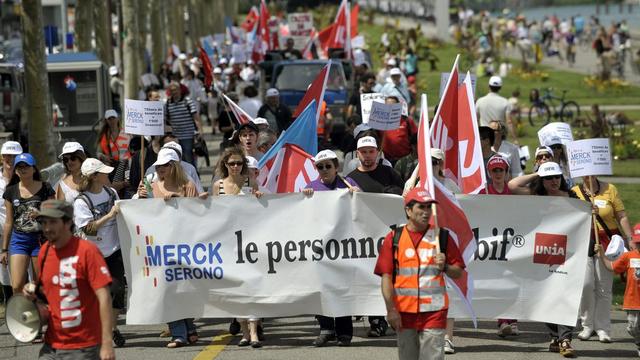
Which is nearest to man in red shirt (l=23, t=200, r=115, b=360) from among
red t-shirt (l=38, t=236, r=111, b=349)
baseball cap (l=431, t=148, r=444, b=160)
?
red t-shirt (l=38, t=236, r=111, b=349)

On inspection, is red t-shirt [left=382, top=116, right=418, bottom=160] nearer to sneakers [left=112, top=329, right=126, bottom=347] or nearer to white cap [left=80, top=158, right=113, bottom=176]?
sneakers [left=112, top=329, right=126, bottom=347]

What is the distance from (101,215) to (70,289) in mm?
3363

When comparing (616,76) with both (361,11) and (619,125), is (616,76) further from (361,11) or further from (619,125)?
(361,11)

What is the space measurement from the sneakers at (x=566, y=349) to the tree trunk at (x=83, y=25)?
25.8 meters

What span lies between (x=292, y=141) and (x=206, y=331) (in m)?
2.00

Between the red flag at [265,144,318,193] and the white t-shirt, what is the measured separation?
6.21 feet

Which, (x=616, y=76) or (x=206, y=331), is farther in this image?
(x=616, y=76)

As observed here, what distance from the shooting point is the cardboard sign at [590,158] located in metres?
11.3

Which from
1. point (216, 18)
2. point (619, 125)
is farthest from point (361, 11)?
point (619, 125)

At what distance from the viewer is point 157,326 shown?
12.6 m

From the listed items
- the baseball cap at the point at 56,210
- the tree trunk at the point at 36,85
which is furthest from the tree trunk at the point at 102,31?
the baseball cap at the point at 56,210

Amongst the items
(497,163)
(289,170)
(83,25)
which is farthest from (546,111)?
(497,163)

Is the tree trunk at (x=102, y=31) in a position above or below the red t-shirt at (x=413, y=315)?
below

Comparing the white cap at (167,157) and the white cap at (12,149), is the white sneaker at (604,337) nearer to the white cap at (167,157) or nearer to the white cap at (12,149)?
the white cap at (167,157)
